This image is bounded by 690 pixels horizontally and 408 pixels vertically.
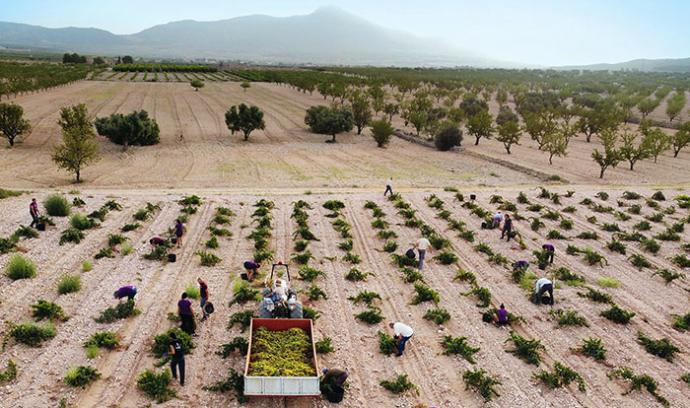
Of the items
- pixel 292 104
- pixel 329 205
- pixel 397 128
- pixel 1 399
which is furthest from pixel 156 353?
pixel 292 104

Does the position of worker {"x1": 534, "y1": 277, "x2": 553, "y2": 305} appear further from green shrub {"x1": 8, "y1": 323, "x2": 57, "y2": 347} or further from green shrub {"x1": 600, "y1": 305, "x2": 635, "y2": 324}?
green shrub {"x1": 8, "y1": 323, "x2": 57, "y2": 347}

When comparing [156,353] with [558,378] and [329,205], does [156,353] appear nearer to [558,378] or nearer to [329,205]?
[558,378]

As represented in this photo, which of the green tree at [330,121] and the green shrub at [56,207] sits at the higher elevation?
the green tree at [330,121]

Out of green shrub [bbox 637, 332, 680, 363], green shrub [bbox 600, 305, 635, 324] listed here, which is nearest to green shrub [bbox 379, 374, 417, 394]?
green shrub [bbox 637, 332, 680, 363]

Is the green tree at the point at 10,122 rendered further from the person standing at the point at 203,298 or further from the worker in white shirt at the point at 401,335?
the worker in white shirt at the point at 401,335

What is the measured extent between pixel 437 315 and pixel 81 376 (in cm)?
1004

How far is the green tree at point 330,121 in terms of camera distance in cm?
5662

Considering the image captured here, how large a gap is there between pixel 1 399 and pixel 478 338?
12.3m

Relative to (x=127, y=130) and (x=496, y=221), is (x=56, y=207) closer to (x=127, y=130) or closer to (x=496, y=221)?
(x=496, y=221)

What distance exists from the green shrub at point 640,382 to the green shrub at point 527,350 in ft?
6.06

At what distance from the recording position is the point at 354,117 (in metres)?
62.8

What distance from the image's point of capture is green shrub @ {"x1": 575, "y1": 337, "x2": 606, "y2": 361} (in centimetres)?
1384

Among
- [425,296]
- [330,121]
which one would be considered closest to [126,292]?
[425,296]

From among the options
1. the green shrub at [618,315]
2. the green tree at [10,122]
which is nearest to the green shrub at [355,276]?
the green shrub at [618,315]
